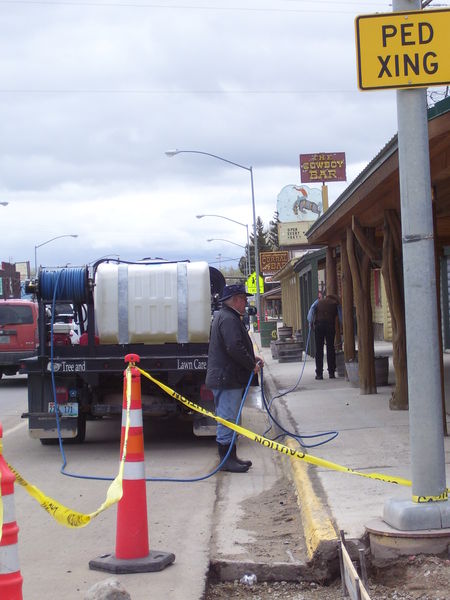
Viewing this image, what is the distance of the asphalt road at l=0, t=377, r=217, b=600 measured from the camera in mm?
5176

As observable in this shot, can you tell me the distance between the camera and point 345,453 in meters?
8.54

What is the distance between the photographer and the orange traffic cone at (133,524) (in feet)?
17.3

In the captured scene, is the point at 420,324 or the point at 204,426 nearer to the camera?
the point at 420,324

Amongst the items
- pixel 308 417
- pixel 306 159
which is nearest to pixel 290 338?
pixel 308 417

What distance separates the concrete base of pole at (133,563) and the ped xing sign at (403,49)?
3.36m

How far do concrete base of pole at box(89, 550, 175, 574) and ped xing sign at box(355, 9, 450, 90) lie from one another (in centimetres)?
336

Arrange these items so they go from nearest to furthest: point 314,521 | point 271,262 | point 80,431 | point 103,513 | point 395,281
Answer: point 314,521, point 103,513, point 80,431, point 395,281, point 271,262

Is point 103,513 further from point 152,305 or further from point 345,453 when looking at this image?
point 152,305

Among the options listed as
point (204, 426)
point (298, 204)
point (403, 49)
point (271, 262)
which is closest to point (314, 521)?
point (403, 49)

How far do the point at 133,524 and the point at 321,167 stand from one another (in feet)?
119

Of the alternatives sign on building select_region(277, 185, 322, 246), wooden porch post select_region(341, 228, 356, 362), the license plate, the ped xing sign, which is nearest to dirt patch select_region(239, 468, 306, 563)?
the license plate

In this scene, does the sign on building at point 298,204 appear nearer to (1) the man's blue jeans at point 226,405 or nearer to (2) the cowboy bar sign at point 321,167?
(2) the cowboy bar sign at point 321,167

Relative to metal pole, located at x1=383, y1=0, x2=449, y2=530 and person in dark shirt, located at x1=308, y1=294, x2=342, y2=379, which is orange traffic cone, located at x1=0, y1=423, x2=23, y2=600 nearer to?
metal pole, located at x1=383, y1=0, x2=449, y2=530

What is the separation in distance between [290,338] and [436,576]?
19.1 metres
